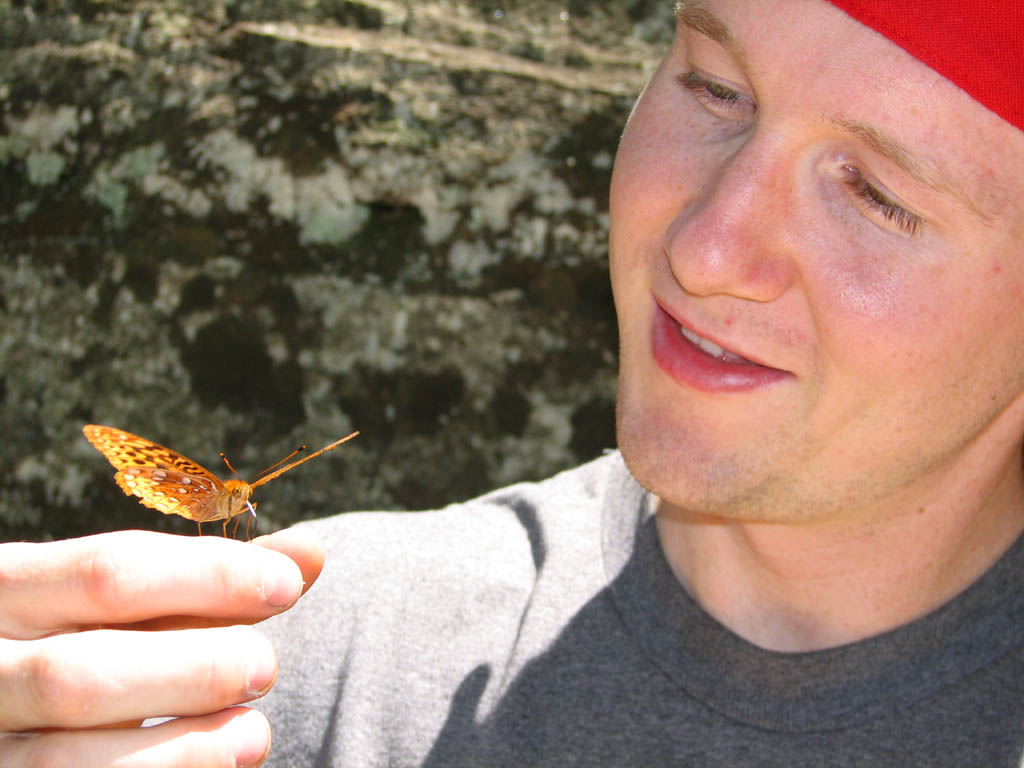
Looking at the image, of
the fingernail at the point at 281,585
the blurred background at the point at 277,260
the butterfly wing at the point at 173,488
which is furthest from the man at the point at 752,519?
the blurred background at the point at 277,260

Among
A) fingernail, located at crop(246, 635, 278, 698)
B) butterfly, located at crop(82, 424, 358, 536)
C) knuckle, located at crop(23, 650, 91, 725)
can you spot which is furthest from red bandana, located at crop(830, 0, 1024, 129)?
knuckle, located at crop(23, 650, 91, 725)

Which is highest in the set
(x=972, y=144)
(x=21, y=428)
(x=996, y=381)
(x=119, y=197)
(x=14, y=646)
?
(x=972, y=144)

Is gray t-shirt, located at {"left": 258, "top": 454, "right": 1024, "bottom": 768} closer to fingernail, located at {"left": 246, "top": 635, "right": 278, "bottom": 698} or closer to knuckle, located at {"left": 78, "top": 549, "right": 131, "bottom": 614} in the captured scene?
fingernail, located at {"left": 246, "top": 635, "right": 278, "bottom": 698}

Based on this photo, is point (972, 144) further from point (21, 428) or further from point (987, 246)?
point (21, 428)

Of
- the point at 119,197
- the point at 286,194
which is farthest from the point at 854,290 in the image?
the point at 119,197

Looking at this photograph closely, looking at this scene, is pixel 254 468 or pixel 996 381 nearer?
pixel 996 381

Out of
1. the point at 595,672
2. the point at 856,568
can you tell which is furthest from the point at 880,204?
the point at 595,672

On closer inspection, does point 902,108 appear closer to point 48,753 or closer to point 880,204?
point 880,204
